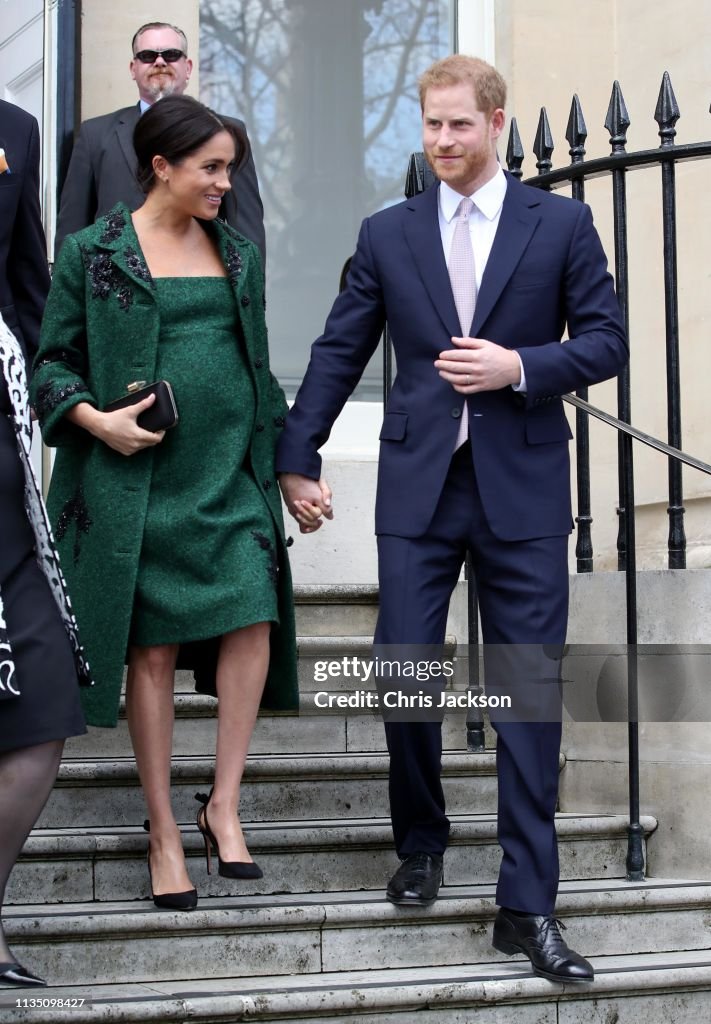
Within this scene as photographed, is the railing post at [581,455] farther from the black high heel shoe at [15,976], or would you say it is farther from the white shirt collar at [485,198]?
the black high heel shoe at [15,976]

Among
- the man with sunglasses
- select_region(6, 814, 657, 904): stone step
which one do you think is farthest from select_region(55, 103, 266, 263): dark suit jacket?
select_region(6, 814, 657, 904): stone step

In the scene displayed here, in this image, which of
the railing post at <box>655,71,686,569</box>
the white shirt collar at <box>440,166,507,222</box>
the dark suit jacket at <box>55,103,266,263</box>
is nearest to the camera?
the white shirt collar at <box>440,166,507,222</box>

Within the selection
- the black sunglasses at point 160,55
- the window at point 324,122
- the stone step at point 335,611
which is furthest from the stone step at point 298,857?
the window at point 324,122

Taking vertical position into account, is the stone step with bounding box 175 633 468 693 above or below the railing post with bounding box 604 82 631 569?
below

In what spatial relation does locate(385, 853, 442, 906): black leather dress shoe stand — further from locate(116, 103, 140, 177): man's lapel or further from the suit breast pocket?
locate(116, 103, 140, 177): man's lapel

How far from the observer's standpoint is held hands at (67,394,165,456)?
133 inches

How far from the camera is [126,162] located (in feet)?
16.0

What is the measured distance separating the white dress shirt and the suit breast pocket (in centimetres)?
33

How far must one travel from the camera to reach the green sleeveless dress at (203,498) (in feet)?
Result: 11.3

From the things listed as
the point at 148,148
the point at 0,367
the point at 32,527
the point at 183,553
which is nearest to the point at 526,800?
the point at 183,553

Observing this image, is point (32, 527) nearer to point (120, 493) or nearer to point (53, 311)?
point (120, 493)

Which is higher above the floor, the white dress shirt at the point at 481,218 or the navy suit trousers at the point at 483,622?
the white dress shirt at the point at 481,218

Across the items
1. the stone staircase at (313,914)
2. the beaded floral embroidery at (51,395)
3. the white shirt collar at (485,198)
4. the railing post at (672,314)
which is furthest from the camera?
the railing post at (672,314)

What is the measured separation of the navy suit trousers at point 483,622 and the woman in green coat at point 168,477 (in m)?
0.29
